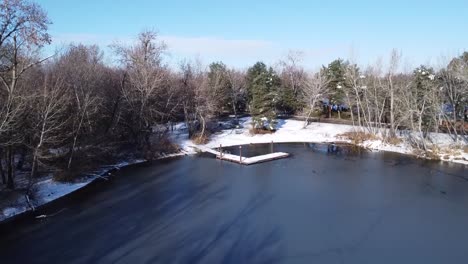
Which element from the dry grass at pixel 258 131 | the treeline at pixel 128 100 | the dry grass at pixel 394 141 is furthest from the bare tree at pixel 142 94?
the dry grass at pixel 394 141

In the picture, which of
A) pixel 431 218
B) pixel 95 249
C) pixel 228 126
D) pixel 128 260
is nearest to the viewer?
pixel 128 260

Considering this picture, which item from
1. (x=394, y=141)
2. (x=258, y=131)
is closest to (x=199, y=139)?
(x=258, y=131)

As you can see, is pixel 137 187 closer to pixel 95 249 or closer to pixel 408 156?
pixel 95 249

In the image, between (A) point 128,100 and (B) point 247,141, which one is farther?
(B) point 247,141

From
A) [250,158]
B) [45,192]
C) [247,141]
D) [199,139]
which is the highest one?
[199,139]

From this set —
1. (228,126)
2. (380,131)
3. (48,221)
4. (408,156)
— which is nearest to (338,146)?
(380,131)

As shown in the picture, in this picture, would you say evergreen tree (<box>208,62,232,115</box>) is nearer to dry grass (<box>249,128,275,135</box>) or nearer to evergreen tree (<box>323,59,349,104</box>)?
dry grass (<box>249,128,275,135</box>)

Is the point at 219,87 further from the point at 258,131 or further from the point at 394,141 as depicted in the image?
the point at 394,141
